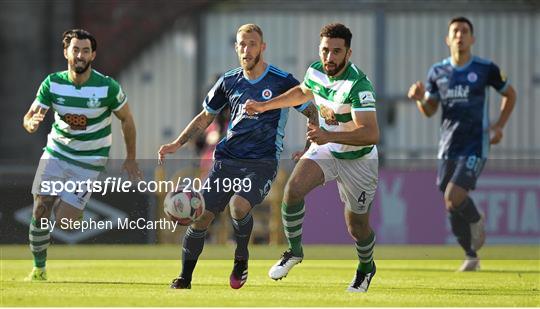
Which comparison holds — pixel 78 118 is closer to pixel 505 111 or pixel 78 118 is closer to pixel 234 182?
pixel 234 182

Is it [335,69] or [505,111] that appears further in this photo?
[505,111]

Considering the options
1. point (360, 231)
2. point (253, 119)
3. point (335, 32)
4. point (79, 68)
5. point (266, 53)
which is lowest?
point (360, 231)

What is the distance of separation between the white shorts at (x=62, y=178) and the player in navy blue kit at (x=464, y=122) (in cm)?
362

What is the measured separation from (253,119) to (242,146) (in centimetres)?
22

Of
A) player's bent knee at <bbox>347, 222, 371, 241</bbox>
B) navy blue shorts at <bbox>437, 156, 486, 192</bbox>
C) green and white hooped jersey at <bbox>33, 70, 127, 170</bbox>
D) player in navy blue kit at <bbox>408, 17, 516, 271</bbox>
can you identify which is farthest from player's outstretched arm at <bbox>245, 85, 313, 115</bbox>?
navy blue shorts at <bbox>437, 156, 486, 192</bbox>

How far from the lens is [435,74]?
1577cm

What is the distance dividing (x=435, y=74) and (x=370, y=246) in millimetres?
3696

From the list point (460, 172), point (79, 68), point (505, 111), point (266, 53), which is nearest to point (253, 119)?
point (79, 68)

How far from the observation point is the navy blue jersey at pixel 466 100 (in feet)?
51.2

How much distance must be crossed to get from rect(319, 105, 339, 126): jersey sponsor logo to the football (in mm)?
1122

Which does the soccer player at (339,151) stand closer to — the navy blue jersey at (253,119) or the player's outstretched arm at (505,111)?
the navy blue jersey at (253,119)

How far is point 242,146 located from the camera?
12.4 meters

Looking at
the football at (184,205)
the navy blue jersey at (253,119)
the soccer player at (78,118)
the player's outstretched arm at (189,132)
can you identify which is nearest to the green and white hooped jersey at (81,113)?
the soccer player at (78,118)

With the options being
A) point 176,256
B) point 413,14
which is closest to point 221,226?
point 176,256
